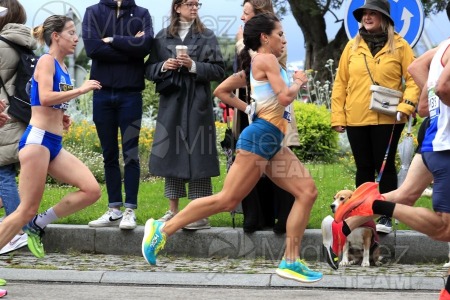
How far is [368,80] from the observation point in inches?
390

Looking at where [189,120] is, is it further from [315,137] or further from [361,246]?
[315,137]

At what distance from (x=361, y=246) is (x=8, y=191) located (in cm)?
305

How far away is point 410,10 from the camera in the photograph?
10648 mm

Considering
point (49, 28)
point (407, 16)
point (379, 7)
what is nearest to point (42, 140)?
point (49, 28)

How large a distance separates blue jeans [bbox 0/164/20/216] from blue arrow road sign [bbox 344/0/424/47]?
11.4 feet

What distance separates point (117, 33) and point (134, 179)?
4.42 feet

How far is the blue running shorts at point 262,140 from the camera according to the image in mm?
7859

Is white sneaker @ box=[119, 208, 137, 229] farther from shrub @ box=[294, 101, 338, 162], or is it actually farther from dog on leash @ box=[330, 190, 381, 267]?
shrub @ box=[294, 101, 338, 162]

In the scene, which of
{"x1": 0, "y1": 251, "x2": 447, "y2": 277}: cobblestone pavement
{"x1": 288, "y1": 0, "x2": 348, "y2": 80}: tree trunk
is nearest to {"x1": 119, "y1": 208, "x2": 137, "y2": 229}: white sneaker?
{"x1": 0, "y1": 251, "x2": 447, "y2": 277}: cobblestone pavement

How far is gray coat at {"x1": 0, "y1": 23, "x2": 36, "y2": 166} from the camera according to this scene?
32.1 feet

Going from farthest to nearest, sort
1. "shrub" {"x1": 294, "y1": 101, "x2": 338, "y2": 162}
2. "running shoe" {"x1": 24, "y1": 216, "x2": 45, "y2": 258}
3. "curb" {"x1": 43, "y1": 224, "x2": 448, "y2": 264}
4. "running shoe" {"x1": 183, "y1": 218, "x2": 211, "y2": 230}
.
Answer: "shrub" {"x1": 294, "y1": 101, "x2": 338, "y2": 162} → "running shoe" {"x1": 183, "y1": 218, "x2": 211, "y2": 230} → "curb" {"x1": 43, "y1": 224, "x2": 448, "y2": 264} → "running shoe" {"x1": 24, "y1": 216, "x2": 45, "y2": 258}

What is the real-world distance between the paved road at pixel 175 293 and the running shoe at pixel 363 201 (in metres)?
0.59

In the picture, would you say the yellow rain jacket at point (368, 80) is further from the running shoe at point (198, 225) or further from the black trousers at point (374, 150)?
the running shoe at point (198, 225)

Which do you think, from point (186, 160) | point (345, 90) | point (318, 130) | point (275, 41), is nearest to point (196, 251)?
A: point (186, 160)
